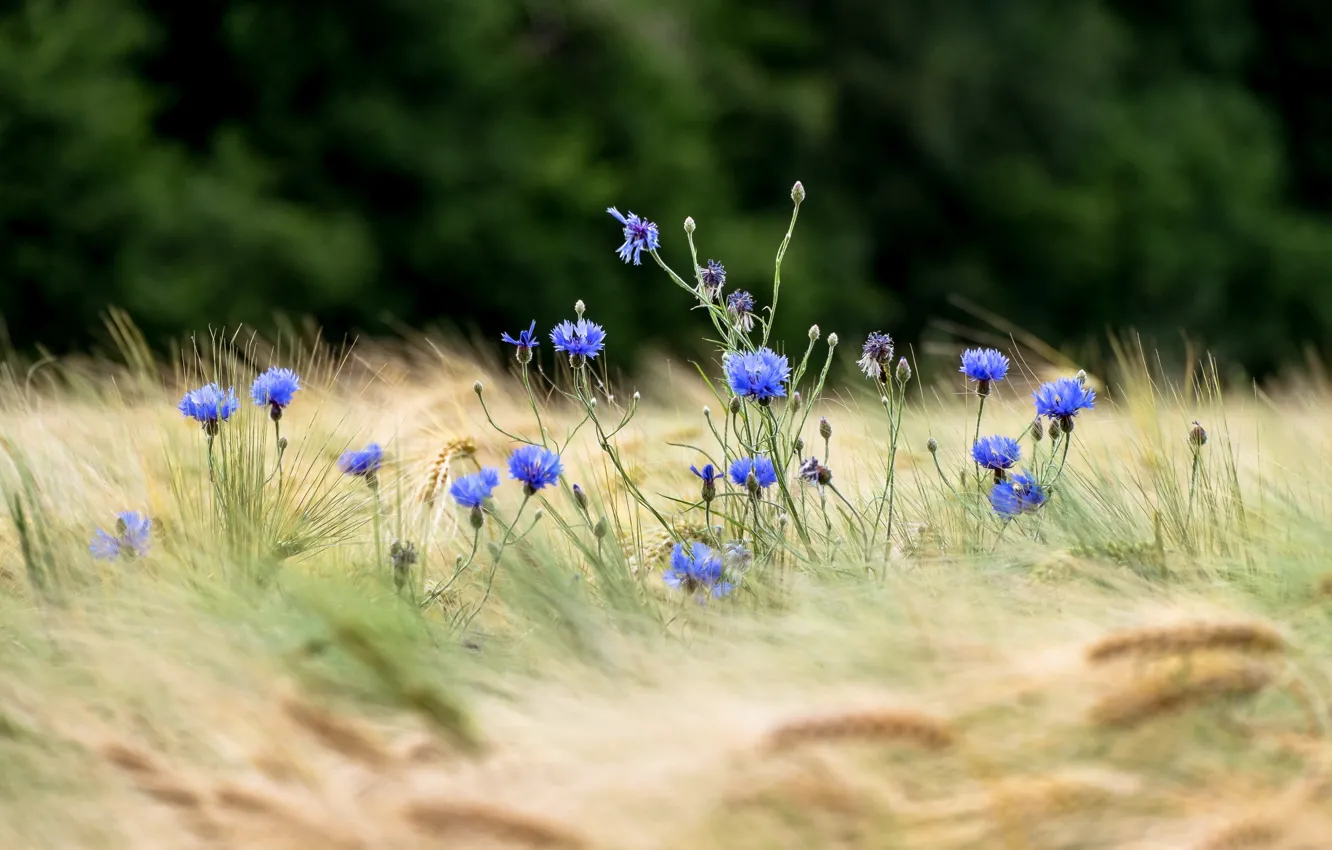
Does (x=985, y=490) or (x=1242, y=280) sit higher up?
(x=1242, y=280)

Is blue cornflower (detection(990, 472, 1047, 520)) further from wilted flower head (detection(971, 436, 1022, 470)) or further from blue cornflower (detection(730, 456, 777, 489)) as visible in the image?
blue cornflower (detection(730, 456, 777, 489))

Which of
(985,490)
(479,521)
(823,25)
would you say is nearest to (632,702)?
(479,521)

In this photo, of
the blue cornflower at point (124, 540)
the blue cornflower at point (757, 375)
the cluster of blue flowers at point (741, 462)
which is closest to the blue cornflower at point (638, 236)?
the cluster of blue flowers at point (741, 462)

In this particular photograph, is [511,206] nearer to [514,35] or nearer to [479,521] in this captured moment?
[514,35]

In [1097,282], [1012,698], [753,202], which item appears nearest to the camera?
[1012,698]

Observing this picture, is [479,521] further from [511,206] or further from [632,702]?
[511,206]

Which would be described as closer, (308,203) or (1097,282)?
(308,203)

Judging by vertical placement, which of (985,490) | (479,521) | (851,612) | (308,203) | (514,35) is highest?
(514,35)

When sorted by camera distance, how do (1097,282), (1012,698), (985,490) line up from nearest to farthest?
1. (1012,698)
2. (985,490)
3. (1097,282)
